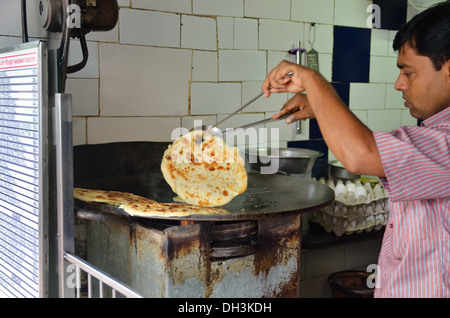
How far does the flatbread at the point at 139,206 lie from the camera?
6.18 feet

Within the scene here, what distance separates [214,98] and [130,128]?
651 mm

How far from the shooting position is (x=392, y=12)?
4.22 meters

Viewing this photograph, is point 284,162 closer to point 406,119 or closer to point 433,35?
point 433,35

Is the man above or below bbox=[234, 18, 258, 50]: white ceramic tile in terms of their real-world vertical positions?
below

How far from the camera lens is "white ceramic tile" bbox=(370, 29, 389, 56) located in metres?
4.14

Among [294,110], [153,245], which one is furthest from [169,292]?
[294,110]

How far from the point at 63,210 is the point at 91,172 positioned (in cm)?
121

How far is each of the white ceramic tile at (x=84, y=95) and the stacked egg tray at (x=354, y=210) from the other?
5.65 feet

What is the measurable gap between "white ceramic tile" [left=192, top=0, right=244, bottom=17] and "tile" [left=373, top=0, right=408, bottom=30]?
4.68 ft

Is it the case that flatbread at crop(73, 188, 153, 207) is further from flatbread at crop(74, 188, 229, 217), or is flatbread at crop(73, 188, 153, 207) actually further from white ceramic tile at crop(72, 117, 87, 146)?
white ceramic tile at crop(72, 117, 87, 146)

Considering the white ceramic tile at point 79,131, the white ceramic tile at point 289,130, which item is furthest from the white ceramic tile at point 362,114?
the white ceramic tile at point 79,131

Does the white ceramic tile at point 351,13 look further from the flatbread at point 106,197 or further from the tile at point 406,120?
the flatbread at point 106,197

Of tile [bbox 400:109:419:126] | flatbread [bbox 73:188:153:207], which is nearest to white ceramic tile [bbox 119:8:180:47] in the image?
flatbread [bbox 73:188:153:207]

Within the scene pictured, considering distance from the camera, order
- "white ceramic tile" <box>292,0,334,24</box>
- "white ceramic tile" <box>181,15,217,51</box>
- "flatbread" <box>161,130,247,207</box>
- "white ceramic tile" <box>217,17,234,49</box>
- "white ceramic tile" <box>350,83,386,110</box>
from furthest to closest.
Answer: "white ceramic tile" <box>350,83,386,110</box> < "white ceramic tile" <box>292,0,334,24</box> < "white ceramic tile" <box>217,17,234,49</box> < "white ceramic tile" <box>181,15,217,51</box> < "flatbread" <box>161,130,247,207</box>
